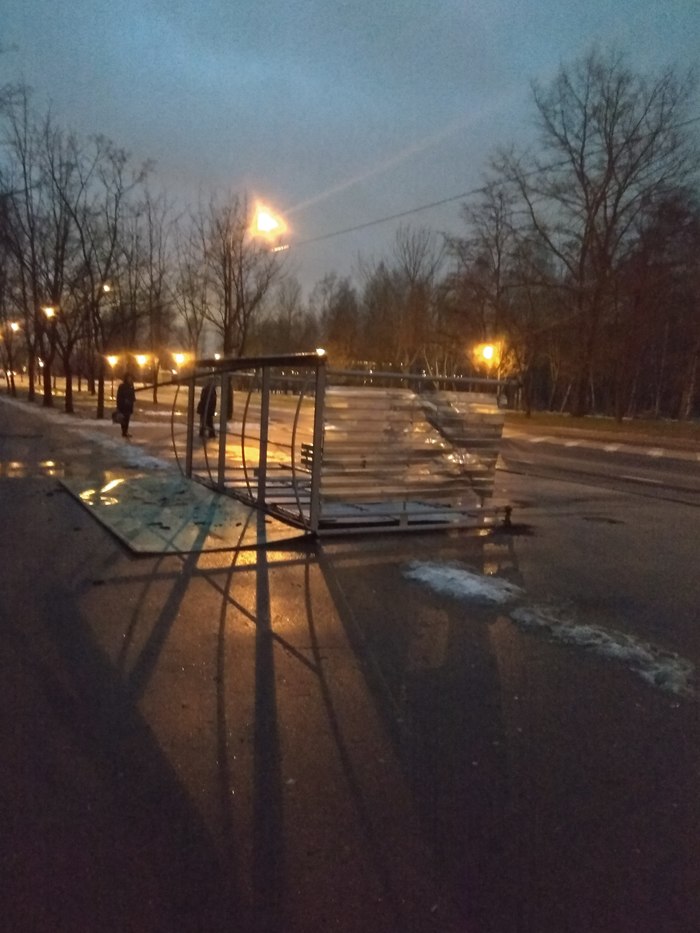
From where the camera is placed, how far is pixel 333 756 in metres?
4.33

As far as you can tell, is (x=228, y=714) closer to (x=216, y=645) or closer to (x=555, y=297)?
(x=216, y=645)

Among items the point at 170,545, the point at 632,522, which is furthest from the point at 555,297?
the point at 170,545

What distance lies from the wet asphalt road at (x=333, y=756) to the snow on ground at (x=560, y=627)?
0.38 feet

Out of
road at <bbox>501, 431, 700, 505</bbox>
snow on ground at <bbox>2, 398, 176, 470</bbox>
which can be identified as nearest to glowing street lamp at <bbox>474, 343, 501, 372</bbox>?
road at <bbox>501, 431, 700, 505</bbox>

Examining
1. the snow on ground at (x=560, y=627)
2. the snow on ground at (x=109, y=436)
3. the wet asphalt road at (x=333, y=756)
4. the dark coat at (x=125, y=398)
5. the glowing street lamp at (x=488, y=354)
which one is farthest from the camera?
the glowing street lamp at (x=488, y=354)

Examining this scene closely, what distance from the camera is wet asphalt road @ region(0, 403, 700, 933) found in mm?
3201

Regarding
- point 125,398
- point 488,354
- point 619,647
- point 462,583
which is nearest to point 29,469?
point 125,398

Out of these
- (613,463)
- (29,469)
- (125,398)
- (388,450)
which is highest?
(388,450)

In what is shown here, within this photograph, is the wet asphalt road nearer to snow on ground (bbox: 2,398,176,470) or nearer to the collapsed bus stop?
the collapsed bus stop

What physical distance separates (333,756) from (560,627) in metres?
2.79

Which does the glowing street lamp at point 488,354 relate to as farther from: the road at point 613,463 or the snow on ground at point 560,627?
the snow on ground at point 560,627

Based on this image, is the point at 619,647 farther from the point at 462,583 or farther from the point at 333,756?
the point at 333,756

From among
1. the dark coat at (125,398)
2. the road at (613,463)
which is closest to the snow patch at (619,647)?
the road at (613,463)

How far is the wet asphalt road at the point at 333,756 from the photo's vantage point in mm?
3201
